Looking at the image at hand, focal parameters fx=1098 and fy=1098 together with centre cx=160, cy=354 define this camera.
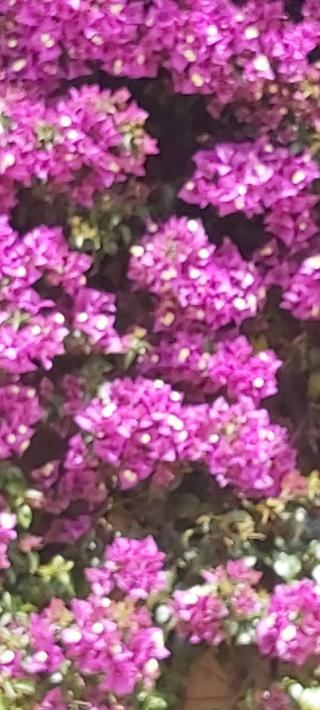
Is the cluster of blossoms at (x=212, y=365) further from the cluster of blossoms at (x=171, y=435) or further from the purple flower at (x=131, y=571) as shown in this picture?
the purple flower at (x=131, y=571)

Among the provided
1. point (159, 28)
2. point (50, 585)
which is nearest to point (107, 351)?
point (50, 585)

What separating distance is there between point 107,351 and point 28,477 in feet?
0.64

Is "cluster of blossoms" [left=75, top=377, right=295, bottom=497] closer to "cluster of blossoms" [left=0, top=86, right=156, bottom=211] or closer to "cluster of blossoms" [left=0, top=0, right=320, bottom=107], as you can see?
"cluster of blossoms" [left=0, top=86, right=156, bottom=211]

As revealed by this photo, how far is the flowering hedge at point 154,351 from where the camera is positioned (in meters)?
1.34

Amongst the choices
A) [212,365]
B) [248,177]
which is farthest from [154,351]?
[248,177]

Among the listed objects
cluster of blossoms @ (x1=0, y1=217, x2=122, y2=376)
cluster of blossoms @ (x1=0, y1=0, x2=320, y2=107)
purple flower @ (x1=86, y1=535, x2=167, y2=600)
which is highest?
cluster of blossoms @ (x1=0, y1=0, x2=320, y2=107)

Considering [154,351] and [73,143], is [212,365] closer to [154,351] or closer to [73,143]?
[154,351]

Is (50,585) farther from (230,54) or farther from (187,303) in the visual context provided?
(230,54)

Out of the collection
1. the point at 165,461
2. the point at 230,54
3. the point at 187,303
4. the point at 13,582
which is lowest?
the point at 13,582

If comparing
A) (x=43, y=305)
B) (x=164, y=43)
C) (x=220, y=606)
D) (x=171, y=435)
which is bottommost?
(x=220, y=606)

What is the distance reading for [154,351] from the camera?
1.41m

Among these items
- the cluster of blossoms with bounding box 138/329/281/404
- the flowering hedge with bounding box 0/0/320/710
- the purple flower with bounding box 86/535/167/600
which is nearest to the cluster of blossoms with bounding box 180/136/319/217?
the flowering hedge with bounding box 0/0/320/710

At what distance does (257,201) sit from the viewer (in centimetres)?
139

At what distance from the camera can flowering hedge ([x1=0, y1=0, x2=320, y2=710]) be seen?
1338 mm
